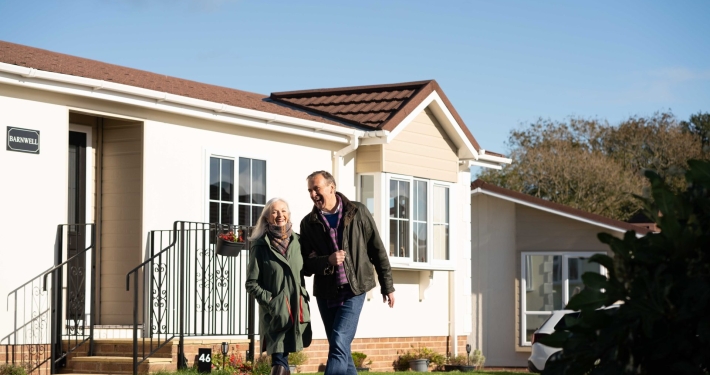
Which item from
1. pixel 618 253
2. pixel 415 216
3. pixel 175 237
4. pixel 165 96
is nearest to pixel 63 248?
pixel 175 237

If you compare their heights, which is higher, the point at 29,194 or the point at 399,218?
the point at 29,194

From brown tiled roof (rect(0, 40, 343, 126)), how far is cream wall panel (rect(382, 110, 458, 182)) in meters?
0.95

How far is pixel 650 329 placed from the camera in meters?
2.62

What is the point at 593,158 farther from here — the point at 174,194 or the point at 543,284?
the point at 174,194

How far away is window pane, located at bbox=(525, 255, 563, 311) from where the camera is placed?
20781 millimetres

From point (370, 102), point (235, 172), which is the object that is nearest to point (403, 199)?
point (370, 102)

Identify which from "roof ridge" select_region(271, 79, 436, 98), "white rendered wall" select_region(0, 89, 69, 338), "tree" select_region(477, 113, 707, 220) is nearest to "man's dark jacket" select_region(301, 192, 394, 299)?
"white rendered wall" select_region(0, 89, 69, 338)

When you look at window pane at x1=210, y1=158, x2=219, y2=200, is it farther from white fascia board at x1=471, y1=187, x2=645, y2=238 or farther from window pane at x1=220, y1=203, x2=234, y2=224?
white fascia board at x1=471, y1=187, x2=645, y2=238

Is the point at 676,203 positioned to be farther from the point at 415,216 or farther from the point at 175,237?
the point at 415,216

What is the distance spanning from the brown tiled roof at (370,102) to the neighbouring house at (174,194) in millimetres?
35

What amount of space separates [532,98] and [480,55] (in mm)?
15712

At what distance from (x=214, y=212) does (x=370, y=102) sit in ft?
13.9

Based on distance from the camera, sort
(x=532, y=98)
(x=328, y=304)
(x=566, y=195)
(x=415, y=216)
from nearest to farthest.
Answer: (x=328, y=304)
(x=415, y=216)
(x=566, y=195)
(x=532, y=98)

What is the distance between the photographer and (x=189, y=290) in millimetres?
11789
